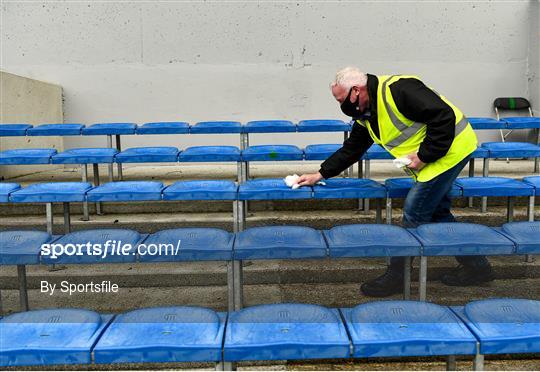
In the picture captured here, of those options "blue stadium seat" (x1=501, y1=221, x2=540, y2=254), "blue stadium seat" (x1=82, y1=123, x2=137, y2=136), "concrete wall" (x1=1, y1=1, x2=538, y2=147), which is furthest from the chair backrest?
"blue stadium seat" (x1=82, y1=123, x2=137, y2=136)

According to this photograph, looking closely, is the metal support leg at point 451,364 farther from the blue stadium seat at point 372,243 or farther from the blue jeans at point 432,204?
the blue jeans at point 432,204

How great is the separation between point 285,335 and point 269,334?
0.05m

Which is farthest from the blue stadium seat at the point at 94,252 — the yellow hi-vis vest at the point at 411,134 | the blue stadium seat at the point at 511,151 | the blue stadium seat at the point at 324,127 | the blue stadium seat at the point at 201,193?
the blue stadium seat at the point at 511,151

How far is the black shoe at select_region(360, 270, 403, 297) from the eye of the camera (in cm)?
263

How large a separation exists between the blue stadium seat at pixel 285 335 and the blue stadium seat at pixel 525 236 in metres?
0.93

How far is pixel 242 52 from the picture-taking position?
5520mm

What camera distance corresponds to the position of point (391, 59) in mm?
5535

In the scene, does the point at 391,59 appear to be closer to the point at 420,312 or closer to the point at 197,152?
the point at 197,152

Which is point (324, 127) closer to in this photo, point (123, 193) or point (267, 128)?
point (267, 128)

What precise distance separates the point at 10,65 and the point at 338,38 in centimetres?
349

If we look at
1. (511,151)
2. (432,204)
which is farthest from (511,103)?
(432,204)

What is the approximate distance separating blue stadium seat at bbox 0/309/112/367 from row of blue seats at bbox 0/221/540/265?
43cm

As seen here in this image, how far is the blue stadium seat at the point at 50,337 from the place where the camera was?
4.64ft

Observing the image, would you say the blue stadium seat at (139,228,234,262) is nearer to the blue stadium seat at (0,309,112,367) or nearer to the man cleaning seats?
the blue stadium seat at (0,309,112,367)
